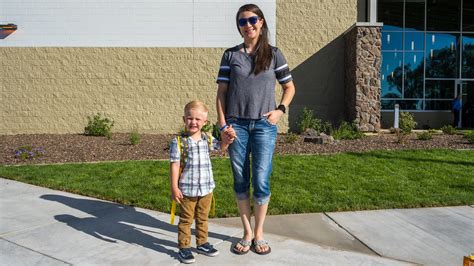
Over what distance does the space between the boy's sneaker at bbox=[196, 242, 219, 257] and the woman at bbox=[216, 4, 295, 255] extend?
188 mm

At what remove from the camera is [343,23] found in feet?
49.3

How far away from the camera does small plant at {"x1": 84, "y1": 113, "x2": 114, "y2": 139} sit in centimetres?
1353

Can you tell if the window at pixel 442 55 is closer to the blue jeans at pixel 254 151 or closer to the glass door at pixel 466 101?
the glass door at pixel 466 101

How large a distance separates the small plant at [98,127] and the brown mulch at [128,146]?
0.38 m

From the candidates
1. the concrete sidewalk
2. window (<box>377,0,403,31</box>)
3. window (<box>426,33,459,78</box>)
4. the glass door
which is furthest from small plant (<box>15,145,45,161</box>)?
the glass door

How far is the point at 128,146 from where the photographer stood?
11.4 m

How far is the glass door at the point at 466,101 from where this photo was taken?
1939 centimetres

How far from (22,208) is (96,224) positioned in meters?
1.31

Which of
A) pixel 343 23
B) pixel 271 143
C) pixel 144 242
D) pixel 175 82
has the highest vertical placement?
pixel 343 23

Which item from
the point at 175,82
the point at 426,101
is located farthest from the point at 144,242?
the point at 426,101

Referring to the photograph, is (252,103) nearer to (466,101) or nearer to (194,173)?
(194,173)

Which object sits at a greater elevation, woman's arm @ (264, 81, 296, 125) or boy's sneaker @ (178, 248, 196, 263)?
woman's arm @ (264, 81, 296, 125)

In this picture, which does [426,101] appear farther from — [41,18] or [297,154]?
[41,18]

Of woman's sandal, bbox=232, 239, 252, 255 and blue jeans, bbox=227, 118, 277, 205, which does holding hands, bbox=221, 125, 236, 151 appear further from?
woman's sandal, bbox=232, 239, 252, 255
